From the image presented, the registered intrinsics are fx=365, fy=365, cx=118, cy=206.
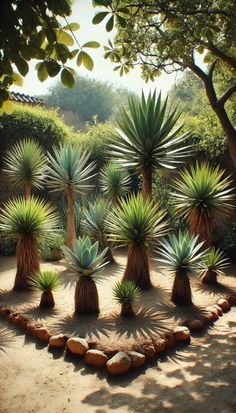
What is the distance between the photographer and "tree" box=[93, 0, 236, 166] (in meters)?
4.82

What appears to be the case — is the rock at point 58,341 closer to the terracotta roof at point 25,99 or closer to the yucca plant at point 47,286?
the yucca plant at point 47,286

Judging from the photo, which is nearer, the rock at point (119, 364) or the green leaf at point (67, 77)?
the green leaf at point (67, 77)

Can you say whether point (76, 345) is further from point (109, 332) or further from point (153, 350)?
point (153, 350)

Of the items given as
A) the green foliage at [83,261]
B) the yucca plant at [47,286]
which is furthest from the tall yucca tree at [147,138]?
the yucca plant at [47,286]

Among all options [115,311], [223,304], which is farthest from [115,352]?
[223,304]

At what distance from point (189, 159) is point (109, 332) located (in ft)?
21.4

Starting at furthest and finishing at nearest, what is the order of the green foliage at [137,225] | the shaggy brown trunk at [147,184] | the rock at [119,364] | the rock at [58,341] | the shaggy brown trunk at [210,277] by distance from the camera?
the shaggy brown trunk at [147,184], the shaggy brown trunk at [210,277], the green foliage at [137,225], the rock at [58,341], the rock at [119,364]

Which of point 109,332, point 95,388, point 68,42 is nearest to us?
point 68,42

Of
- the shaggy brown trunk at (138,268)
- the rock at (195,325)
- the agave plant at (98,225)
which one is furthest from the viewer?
the agave plant at (98,225)

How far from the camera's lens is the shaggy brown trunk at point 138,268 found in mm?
6161

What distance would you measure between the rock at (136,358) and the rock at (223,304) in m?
2.08

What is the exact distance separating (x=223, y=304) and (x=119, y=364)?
248cm

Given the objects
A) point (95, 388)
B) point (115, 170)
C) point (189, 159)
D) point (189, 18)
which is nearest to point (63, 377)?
point (95, 388)

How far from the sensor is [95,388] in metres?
3.80
